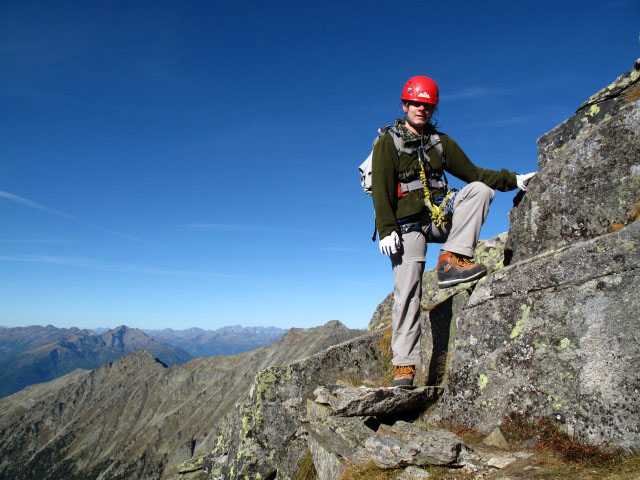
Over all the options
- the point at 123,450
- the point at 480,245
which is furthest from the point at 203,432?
the point at 480,245

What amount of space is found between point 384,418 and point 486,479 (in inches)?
117

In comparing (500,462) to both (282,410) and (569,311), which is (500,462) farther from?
(282,410)

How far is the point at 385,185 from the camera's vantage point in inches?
299

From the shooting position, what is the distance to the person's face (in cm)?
795

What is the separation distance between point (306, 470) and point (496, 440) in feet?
15.2

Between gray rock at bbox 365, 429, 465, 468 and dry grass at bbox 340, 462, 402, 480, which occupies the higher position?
gray rock at bbox 365, 429, 465, 468

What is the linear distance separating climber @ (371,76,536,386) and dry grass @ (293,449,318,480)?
2809 mm

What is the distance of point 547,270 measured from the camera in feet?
20.5

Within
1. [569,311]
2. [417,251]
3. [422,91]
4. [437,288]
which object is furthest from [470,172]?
[437,288]

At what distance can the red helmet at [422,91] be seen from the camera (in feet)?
25.8

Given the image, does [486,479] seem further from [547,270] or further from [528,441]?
[547,270]

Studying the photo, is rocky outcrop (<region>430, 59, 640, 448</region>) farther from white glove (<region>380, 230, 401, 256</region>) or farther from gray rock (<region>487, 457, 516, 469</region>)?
white glove (<region>380, 230, 401, 256</region>)

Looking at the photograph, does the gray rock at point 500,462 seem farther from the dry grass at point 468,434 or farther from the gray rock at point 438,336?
the gray rock at point 438,336

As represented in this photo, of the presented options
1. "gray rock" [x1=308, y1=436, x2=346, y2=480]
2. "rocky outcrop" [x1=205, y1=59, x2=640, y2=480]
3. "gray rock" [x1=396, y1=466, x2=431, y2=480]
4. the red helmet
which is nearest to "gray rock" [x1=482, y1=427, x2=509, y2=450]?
"rocky outcrop" [x1=205, y1=59, x2=640, y2=480]
